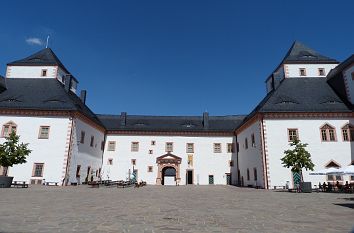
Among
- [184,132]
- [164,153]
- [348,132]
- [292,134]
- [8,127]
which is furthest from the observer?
[184,132]

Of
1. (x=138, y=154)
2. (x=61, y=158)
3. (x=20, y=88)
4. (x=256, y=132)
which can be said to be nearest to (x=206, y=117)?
(x=138, y=154)

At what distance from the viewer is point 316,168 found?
25891 mm

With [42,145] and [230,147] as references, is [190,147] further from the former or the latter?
[42,145]

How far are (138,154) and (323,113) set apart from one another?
2621 centimetres

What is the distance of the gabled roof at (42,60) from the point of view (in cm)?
3472

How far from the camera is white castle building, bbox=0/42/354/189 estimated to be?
1057 inches

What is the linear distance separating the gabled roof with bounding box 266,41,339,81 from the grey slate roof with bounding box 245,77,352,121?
8.24 ft

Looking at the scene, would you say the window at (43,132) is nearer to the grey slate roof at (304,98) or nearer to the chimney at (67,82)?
the chimney at (67,82)

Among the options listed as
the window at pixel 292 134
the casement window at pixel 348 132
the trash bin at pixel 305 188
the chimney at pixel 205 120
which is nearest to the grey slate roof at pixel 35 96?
the chimney at pixel 205 120

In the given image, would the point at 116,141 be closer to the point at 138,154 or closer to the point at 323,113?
the point at 138,154

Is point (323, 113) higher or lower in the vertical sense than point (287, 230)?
higher

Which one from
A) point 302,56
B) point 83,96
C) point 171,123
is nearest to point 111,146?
point 83,96

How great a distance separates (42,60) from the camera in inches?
1395

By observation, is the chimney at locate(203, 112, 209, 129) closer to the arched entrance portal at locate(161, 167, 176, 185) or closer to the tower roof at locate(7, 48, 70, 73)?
the arched entrance portal at locate(161, 167, 176, 185)
